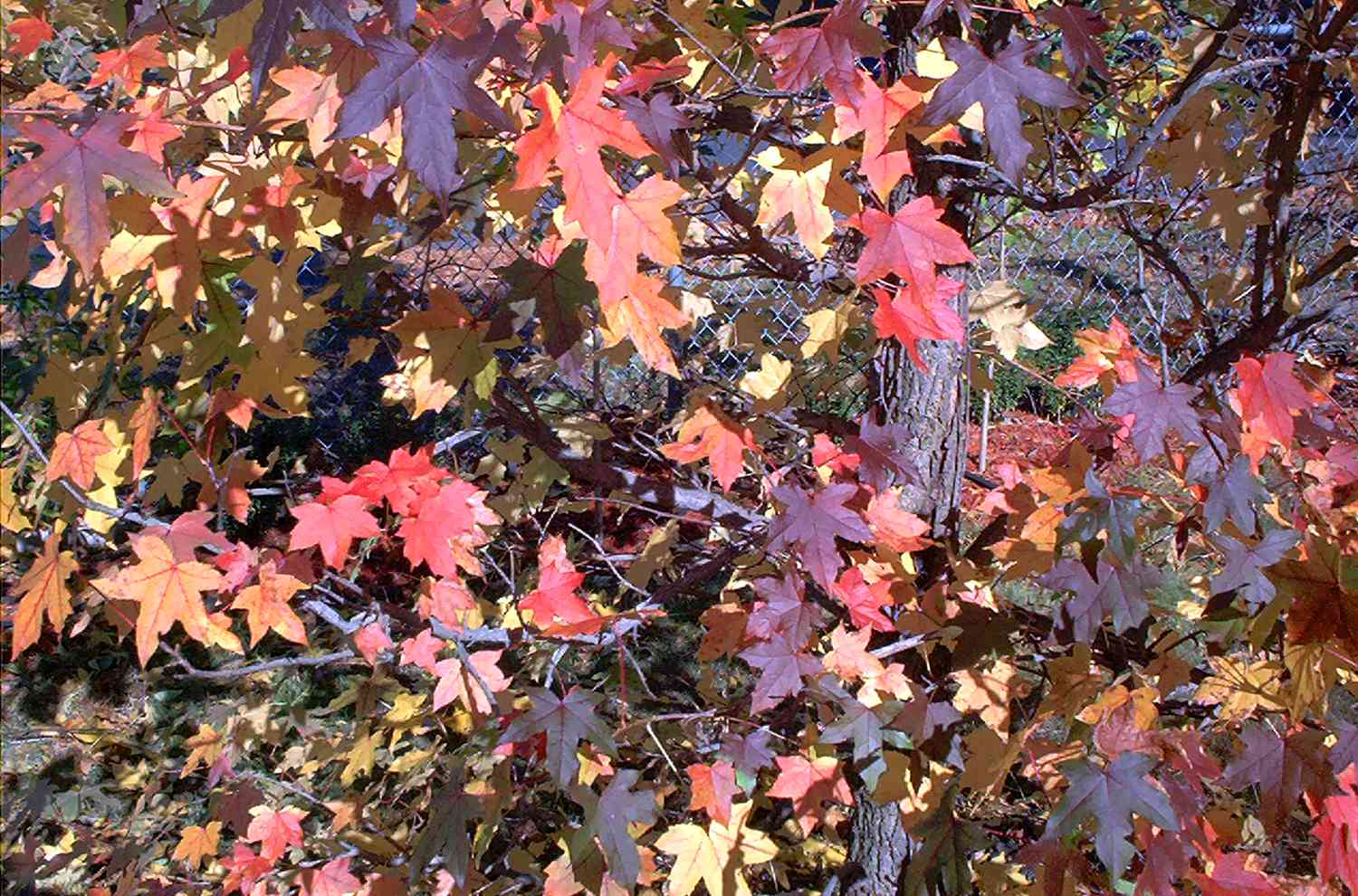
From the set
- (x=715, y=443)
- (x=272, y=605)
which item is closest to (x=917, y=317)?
(x=715, y=443)

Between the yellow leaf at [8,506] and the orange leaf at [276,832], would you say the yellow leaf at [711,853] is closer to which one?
the orange leaf at [276,832]

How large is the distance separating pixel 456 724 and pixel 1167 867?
2.04m

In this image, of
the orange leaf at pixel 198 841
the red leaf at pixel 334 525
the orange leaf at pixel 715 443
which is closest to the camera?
the red leaf at pixel 334 525

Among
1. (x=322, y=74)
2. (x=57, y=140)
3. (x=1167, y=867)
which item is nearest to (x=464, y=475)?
(x=322, y=74)

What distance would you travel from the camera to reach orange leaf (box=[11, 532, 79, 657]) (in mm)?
1734

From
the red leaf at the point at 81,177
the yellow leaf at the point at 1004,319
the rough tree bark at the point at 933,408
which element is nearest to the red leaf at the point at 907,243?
the rough tree bark at the point at 933,408

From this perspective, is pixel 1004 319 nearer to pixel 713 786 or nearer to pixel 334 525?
pixel 713 786

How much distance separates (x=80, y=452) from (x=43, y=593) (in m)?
0.24

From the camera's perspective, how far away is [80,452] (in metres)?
1.79

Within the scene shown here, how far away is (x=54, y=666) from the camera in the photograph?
4164 millimetres

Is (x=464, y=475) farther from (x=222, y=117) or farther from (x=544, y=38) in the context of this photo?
(x=544, y=38)

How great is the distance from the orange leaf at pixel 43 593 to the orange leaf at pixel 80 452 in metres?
0.11

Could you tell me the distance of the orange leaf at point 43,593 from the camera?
1.73m

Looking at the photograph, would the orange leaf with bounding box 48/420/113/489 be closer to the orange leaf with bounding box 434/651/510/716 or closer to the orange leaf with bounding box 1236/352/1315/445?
the orange leaf with bounding box 434/651/510/716
